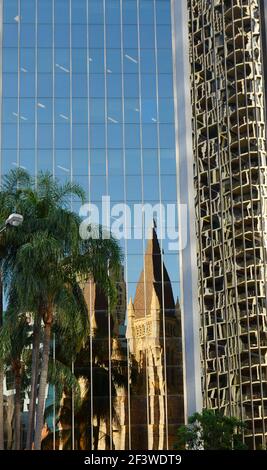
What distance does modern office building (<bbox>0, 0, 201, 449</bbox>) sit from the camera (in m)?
54.9

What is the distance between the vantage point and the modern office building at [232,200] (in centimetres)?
5600

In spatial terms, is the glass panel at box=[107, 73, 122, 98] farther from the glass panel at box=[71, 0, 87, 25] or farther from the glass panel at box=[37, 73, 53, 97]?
the glass panel at box=[71, 0, 87, 25]

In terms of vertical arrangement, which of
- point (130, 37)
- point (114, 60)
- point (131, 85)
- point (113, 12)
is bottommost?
point (131, 85)

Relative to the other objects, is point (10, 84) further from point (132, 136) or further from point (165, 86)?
point (165, 86)

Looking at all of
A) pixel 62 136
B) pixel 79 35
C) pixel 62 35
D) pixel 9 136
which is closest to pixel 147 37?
pixel 79 35

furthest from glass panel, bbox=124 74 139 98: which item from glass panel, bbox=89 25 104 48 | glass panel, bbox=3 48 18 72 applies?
glass panel, bbox=3 48 18 72

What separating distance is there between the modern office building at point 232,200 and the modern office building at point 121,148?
1125 mm

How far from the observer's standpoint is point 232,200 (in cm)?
5903

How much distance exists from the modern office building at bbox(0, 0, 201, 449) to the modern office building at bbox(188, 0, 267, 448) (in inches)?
44.3

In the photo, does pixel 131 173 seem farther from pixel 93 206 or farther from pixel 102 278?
pixel 102 278

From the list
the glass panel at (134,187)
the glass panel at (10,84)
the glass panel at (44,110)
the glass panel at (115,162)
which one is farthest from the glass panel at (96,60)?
the glass panel at (134,187)

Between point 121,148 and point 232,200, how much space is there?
799cm

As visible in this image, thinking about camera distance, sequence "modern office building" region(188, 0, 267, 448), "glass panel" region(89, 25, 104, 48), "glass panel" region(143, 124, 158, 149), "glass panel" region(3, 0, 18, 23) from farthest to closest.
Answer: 1. "glass panel" region(3, 0, 18, 23)
2. "glass panel" region(89, 25, 104, 48)
3. "glass panel" region(143, 124, 158, 149)
4. "modern office building" region(188, 0, 267, 448)
